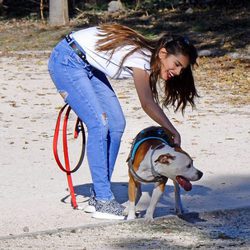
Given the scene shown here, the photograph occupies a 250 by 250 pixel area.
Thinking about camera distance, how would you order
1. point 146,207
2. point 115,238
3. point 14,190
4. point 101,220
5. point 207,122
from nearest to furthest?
point 115,238
point 101,220
point 146,207
point 14,190
point 207,122

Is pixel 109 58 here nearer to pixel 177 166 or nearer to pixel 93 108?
pixel 93 108

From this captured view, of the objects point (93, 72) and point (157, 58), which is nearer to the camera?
point (157, 58)

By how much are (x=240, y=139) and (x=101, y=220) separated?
10.9 ft

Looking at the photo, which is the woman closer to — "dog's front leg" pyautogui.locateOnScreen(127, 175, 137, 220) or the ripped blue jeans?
the ripped blue jeans

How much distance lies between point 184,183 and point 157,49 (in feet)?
2.94

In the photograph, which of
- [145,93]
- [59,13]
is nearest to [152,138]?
[145,93]

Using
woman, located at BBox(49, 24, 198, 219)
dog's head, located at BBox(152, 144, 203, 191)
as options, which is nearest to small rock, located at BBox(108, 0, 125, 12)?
woman, located at BBox(49, 24, 198, 219)

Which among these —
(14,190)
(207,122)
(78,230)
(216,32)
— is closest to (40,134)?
(207,122)

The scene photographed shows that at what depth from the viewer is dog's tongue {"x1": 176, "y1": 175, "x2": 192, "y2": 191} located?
5.79 m

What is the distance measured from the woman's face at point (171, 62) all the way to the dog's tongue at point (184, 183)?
2.22ft

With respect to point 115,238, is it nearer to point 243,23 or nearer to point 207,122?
point 207,122

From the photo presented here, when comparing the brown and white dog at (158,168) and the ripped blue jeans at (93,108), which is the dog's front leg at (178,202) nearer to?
the brown and white dog at (158,168)

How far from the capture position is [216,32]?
1975 centimetres

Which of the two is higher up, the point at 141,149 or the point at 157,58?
the point at 157,58
